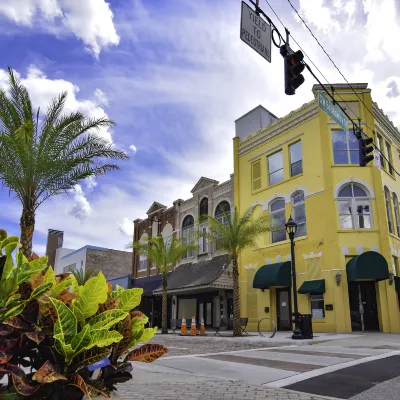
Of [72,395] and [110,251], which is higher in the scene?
[110,251]

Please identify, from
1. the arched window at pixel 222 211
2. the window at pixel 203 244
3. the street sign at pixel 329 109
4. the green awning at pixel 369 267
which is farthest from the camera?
the window at pixel 203 244

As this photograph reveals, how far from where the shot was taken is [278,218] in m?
24.5

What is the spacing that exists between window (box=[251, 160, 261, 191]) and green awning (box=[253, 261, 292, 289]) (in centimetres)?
587

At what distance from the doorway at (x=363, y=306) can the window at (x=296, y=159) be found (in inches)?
284

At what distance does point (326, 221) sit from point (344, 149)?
4.39 m

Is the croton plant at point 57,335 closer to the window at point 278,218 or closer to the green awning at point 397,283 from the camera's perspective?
the green awning at point 397,283

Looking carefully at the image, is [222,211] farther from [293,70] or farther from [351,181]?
[293,70]

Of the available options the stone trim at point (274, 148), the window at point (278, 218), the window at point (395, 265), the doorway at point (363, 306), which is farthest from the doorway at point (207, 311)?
the window at point (395, 265)

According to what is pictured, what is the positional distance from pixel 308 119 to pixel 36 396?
76.8 ft

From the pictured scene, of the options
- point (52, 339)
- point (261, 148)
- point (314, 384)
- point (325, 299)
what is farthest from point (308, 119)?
point (52, 339)

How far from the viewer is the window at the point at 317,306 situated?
20.2m

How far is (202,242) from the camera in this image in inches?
1149

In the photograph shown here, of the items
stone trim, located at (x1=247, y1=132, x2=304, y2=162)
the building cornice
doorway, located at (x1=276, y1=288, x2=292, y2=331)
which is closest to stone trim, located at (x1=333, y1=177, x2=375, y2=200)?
stone trim, located at (x1=247, y1=132, x2=304, y2=162)

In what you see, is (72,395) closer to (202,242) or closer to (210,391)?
(210,391)
